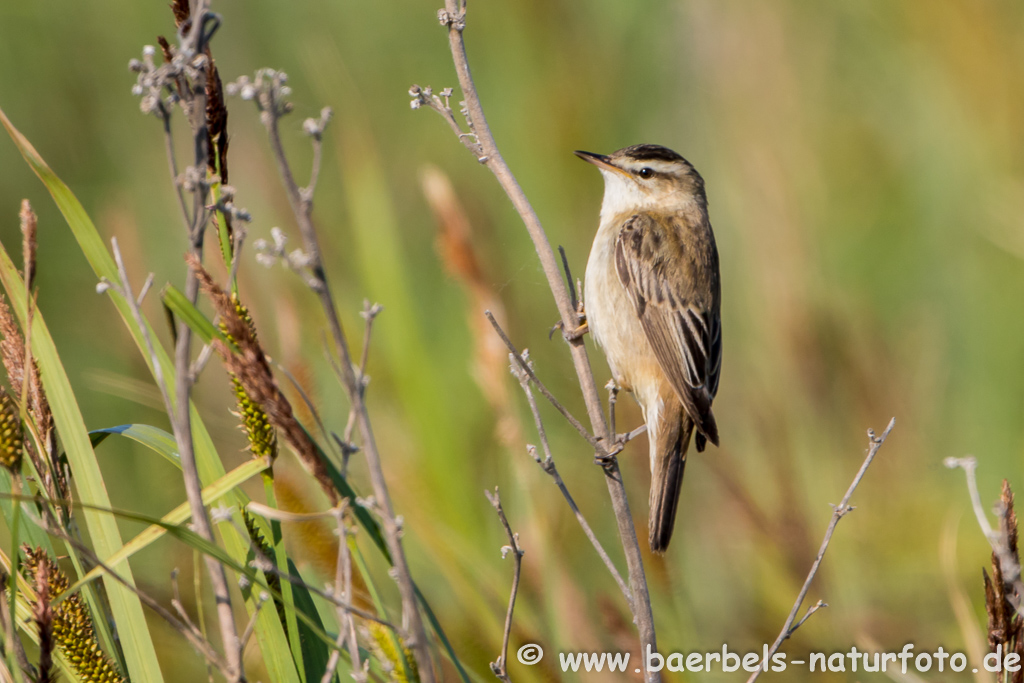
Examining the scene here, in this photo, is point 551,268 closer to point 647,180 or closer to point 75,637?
point 75,637

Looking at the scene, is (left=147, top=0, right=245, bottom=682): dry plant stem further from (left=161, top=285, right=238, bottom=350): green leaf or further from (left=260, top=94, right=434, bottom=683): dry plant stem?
(left=260, top=94, right=434, bottom=683): dry plant stem

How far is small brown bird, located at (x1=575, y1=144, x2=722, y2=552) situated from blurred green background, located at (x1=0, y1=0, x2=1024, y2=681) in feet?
1.45

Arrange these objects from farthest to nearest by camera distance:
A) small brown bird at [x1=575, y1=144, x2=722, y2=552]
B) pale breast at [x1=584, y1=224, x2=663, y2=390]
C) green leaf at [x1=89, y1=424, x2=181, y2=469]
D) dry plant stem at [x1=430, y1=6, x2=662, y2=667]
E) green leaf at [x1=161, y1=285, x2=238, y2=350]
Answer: pale breast at [x1=584, y1=224, x2=663, y2=390] → small brown bird at [x1=575, y1=144, x2=722, y2=552] → dry plant stem at [x1=430, y1=6, x2=662, y2=667] → green leaf at [x1=89, y1=424, x2=181, y2=469] → green leaf at [x1=161, y1=285, x2=238, y2=350]

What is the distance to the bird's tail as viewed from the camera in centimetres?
325

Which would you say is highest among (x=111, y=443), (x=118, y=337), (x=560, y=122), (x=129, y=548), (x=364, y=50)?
(x=364, y=50)

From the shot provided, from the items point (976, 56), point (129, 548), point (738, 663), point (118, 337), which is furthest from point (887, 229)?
point (129, 548)

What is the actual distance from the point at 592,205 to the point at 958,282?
7.66 feet

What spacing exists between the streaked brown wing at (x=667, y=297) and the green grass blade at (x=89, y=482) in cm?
224

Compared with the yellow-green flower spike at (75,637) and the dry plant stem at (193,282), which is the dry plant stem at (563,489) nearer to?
the dry plant stem at (193,282)

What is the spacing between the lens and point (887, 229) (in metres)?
6.29

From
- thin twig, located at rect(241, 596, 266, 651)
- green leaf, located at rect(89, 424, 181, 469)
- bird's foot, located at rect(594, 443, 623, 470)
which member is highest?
green leaf, located at rect(89, 424, 181, 469)

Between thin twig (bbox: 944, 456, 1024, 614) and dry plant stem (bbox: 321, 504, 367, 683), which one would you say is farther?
thin twig (bbox: 944, 456, 1024, 614)

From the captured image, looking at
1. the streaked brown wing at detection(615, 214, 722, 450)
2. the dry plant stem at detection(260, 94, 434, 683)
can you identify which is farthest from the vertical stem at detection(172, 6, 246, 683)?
the streaked brown wing at detection(615, 214, 722, 450)

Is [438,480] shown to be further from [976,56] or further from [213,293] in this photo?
[976,56]
